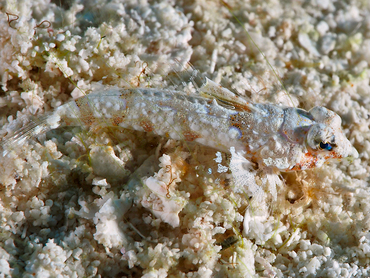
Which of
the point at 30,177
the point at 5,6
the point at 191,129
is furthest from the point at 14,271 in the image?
the point at 5,6

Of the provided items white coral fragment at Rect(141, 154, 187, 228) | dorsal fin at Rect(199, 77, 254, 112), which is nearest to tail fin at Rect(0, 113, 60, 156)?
white coral fragment at Rect(141, 154, 187, 228)

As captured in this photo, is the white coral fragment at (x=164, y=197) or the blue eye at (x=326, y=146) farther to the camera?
the blue eye at (x=326, y=146)

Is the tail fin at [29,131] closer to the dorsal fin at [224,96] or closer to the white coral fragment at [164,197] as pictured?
the white coral fragment at [164,197]

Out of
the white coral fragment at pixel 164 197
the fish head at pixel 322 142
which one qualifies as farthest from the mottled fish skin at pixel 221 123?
the white coral fragment at pixel 164 197

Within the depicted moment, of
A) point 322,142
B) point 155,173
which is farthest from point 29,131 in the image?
point 322,142

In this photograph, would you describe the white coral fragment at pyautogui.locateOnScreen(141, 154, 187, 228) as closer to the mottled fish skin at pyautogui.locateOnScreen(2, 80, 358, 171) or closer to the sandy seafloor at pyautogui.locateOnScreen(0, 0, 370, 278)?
the sandy seafloor at pyautogui.locateOnScreen(0, 0, 370, 278)

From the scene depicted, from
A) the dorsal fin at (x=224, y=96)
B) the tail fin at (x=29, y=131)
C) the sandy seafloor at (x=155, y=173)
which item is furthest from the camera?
the dorsal fin at (x=224, y=96)
